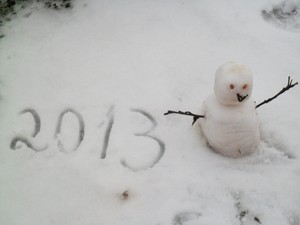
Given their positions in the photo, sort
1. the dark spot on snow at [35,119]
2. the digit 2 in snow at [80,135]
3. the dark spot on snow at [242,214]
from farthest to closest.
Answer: the dark spot on snow at [35,119] → the digit 2 in snow at [80,135] → the dark spot on snow at [242,214]

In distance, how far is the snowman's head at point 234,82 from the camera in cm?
163

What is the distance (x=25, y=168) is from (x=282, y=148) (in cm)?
134

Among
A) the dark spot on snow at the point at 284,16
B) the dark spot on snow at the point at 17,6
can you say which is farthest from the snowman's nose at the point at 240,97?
the dark spot on snow at the point at 17,6

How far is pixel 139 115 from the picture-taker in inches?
83.3

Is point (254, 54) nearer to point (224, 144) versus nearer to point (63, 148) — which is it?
point (224, 144)

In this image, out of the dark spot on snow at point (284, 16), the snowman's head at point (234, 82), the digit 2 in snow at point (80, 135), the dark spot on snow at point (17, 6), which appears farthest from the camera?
the dark spot on snow at point (17, 6)

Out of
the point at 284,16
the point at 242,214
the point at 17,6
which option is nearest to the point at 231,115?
the point at 242,214

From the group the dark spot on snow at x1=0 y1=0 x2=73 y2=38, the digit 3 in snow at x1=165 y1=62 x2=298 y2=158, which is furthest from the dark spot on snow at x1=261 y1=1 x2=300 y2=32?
the dark spot on snow at x1=0 y1=0 x2=73 y2=38

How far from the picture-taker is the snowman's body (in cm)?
165

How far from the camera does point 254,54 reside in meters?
2.39

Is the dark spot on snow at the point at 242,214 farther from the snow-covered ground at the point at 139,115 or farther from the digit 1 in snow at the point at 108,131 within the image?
the digit 1 in snow at the point at 108,131

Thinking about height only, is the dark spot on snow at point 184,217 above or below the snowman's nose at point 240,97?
below

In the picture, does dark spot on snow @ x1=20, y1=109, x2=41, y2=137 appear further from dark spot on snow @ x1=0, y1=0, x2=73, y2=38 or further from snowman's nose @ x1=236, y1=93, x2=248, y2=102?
snowman's nose @ x1=236, y1=93, x2=248, y2=102

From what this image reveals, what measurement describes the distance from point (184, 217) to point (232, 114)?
53 centimetres
